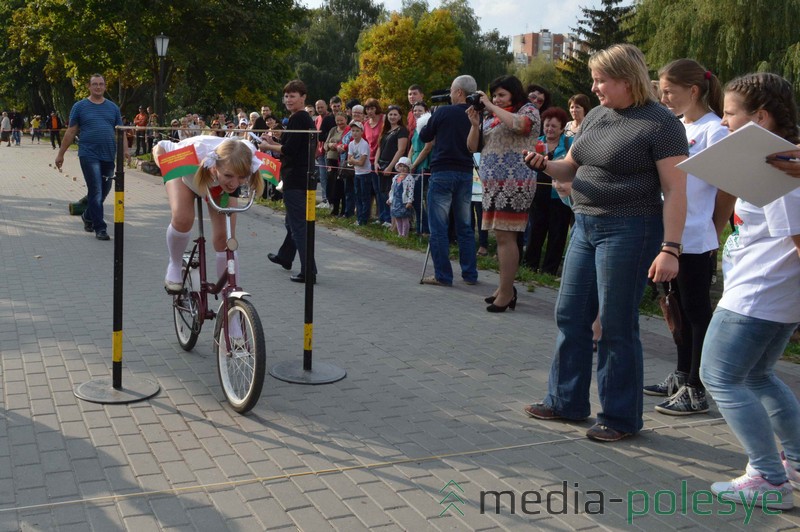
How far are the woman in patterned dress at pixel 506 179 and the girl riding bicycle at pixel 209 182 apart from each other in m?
2.77

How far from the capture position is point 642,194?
14.3 feet

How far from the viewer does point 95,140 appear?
37.7 ft

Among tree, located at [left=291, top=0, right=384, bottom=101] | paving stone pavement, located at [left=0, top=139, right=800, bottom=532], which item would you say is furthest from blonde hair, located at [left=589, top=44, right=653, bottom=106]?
tree, located at [left=291, top=0, right=384, bottom=101]

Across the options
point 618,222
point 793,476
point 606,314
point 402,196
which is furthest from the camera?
point 402,196

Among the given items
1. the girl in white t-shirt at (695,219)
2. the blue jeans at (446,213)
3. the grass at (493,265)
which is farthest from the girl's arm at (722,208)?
the blue jeans at (446,213)

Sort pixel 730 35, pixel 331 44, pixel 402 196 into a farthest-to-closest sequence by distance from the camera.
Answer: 1. pixel 331 44
2. pixel 730 35
3. pixel 402 196

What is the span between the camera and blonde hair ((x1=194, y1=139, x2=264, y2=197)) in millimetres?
5336

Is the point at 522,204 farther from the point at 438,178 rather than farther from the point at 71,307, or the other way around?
the point at 71,307

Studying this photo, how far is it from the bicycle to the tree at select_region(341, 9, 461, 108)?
2249 inches

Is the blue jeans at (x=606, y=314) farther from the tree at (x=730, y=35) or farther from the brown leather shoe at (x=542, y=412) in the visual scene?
the tree at (x=730, y=35)

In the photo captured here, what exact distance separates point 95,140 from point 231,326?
24.0 feet

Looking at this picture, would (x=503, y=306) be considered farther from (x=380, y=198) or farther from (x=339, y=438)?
(x=380, y=198)

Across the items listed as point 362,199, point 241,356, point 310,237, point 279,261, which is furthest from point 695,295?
point 362,199

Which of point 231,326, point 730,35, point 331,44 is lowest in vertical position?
point 231,326
